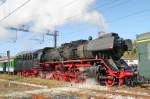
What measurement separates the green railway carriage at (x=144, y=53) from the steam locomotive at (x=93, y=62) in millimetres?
841

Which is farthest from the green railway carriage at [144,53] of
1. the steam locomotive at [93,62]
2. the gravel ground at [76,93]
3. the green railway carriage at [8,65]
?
the green railway carriage at [8,65]

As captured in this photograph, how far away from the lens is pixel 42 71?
31.6 meters

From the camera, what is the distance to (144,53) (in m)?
22.1

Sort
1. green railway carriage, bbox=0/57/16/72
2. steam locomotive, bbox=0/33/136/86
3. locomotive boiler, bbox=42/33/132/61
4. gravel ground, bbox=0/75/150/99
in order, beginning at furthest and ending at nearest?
green railway carriage, bbox=0/57/16/72, locomotive boiler, bbox=42/33/132/61, steam locomotive, bbox=0/33/136/86, gravel ground, bbox=0/75/150/99

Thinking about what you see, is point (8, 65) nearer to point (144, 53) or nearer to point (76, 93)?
point (144, 53)

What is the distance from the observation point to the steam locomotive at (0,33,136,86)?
829 inches

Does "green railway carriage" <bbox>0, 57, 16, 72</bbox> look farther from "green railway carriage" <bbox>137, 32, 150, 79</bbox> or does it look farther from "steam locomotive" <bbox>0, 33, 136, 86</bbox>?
"green railway carriage" <bbox>137, 32, 150, 79</bbox>

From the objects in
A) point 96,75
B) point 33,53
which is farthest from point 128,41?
point 33,53

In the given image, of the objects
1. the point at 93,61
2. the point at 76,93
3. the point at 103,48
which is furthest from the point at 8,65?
the point at 76,93

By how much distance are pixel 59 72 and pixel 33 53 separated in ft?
26.1

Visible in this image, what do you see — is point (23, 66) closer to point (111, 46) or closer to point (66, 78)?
point (66, 78)

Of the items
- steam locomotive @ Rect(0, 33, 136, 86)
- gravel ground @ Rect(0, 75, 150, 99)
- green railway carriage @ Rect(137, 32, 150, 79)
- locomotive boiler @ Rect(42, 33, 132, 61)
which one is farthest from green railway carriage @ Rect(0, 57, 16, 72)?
gravel ground @ Rect(0, 75, 150, 99)

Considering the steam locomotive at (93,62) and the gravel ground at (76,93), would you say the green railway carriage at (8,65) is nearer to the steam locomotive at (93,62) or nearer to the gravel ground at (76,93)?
the steam locomotive at (93,62)

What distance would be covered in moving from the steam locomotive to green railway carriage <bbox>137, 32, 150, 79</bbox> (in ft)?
2.76
